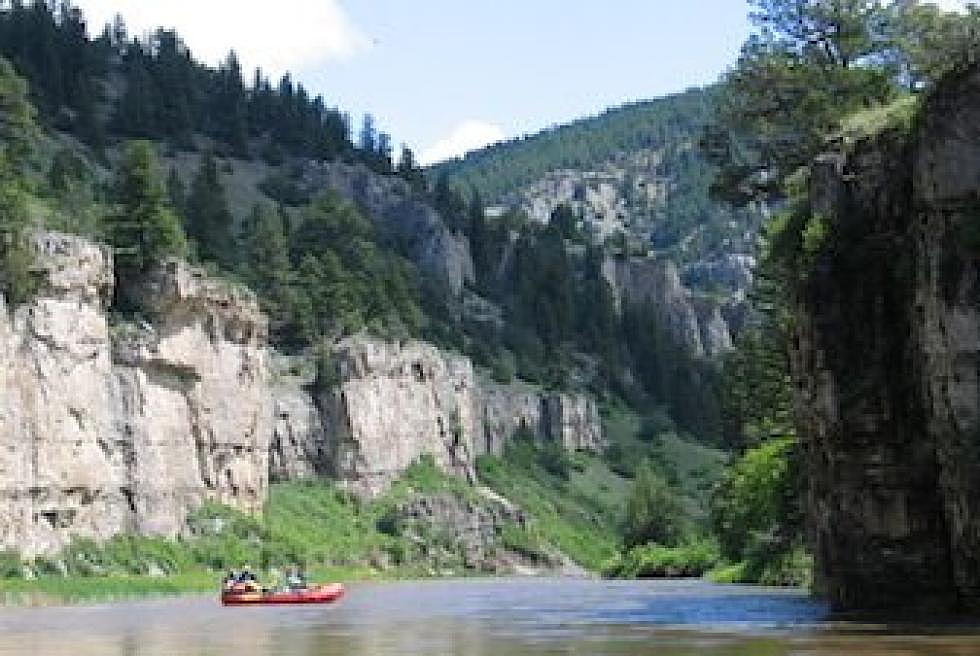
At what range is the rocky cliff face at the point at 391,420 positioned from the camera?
136750 millimetres

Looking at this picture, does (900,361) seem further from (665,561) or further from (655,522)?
(655,522)

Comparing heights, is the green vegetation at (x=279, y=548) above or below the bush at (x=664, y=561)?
above

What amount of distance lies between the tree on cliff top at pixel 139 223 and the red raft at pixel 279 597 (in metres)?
43.0

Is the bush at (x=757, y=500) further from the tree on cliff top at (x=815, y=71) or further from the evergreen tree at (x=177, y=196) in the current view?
the evergreen tree at (x=177, y=196)

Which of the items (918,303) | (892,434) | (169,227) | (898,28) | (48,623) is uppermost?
(169,227)

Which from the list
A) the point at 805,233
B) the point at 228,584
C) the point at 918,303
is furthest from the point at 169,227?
the point at 918,303

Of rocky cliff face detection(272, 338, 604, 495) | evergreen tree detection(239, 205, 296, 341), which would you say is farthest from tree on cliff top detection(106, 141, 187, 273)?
evergreen tree detection(239, 205, 296, 341)

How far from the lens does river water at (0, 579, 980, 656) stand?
33.4m

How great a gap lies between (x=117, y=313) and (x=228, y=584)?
130 ft

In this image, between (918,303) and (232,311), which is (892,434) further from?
(232,311)

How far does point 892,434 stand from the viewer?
41.2 m

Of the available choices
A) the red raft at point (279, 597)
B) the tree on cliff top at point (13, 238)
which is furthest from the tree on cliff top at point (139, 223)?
the red raft at point (279, 597)

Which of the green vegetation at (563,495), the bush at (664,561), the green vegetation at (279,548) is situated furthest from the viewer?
the green vegetation at (563,495)

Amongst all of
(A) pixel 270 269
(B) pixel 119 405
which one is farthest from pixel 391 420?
(B) pixel 119 405
